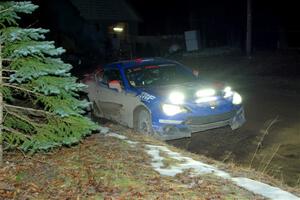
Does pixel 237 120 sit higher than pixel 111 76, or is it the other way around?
pixel 111 76

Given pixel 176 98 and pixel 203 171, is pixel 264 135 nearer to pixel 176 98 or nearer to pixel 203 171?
pixel 176 98

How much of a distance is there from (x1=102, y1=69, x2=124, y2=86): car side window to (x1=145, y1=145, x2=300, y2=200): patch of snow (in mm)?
3018

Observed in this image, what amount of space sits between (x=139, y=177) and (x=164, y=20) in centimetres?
3636

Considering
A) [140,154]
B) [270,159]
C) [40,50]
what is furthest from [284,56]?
[40,50]

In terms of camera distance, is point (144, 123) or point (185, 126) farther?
point (144, 123)

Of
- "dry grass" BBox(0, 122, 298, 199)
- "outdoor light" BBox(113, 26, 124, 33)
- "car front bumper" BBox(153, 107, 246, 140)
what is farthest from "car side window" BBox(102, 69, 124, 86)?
"outdoor light" BBox(113, 26, 124, 33)

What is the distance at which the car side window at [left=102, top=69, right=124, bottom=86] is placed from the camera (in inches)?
395

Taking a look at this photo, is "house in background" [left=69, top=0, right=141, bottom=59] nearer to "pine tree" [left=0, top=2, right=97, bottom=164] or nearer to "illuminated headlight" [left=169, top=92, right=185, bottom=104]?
"illuminated headlight" [left=169, top=92, right=185, bottom=104]

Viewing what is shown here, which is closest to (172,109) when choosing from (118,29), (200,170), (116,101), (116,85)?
(116,85)

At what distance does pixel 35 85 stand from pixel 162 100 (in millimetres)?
3302

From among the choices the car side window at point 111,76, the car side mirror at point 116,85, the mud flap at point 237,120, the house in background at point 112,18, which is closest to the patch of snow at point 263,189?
the mud flap at point 237,120

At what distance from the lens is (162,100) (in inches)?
334

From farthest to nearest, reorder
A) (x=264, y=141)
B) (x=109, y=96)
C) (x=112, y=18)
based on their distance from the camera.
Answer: (x=112, y=18) < (x=109, y=96) < (x=264, y=141)

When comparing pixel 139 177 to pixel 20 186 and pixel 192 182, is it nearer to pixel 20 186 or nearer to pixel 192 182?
pixel 192 182
